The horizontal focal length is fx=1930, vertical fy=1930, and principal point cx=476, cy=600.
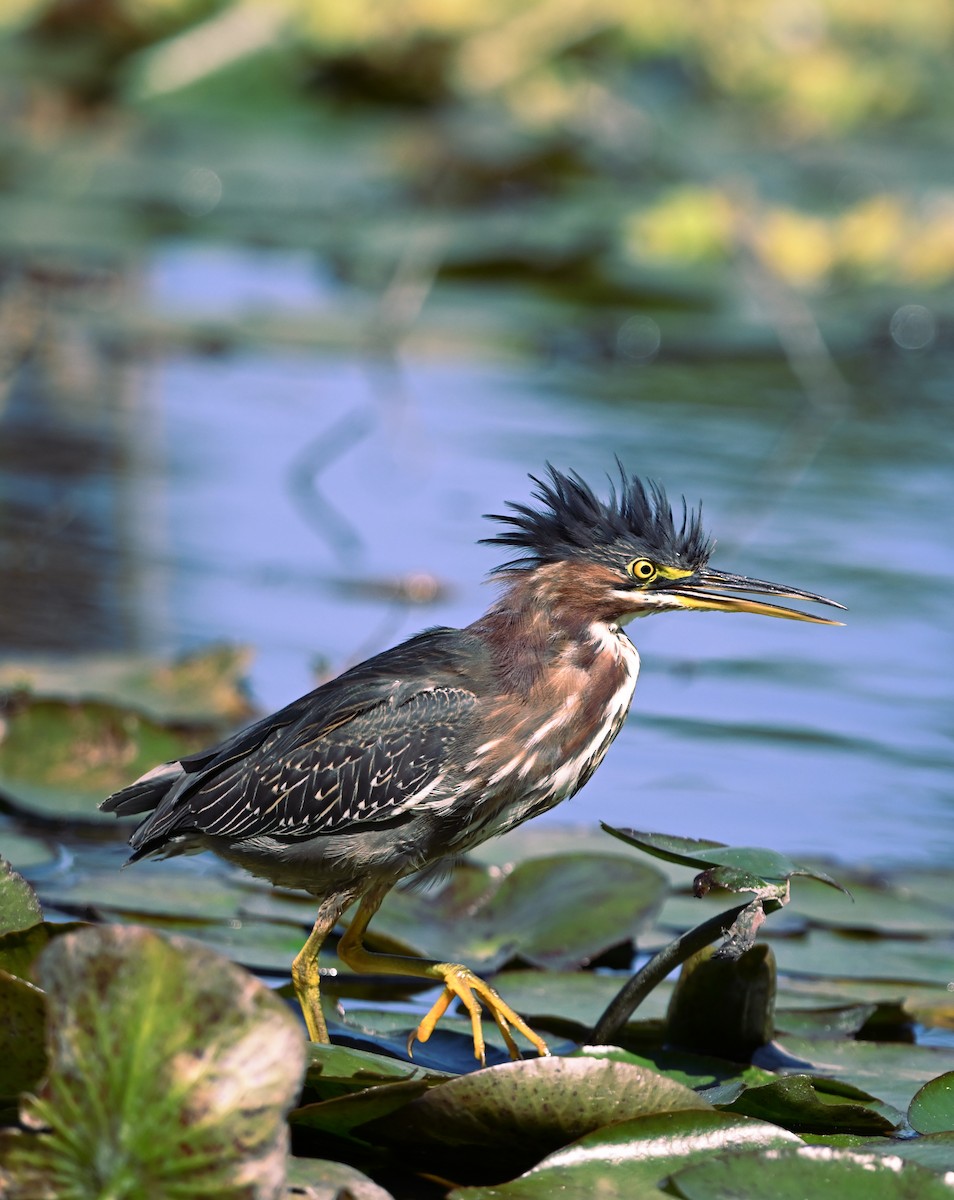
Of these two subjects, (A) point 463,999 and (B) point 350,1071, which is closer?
(B) point 350,1071

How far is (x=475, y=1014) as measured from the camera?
408 cm

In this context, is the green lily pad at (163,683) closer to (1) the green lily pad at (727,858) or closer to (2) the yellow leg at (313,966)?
(2) the yellow leg at (313,966)

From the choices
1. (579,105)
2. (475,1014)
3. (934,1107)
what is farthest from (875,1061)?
(579,105)

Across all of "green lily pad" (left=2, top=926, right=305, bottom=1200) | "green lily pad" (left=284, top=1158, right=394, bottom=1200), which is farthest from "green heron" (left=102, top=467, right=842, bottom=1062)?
"green lily pad" (left=2, top=926, right=305, bottom=1200)

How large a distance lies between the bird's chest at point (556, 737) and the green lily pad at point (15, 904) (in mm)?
1056

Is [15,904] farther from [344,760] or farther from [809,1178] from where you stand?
[809,1178]

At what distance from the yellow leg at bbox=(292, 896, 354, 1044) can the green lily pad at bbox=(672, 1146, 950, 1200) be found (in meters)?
1.19

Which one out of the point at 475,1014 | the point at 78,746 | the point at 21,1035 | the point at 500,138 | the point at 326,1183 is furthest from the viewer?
the point at 500,138

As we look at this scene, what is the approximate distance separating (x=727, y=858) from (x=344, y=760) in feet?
3.82

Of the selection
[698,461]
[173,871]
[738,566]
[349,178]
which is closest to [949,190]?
[349,178]

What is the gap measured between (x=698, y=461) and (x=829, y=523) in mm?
989

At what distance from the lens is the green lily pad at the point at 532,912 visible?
15.5 feet

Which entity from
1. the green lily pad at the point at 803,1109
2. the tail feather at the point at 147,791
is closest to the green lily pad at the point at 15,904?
the tail feather at the point at 147,791

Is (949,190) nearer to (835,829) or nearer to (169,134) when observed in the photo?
(169,134)
